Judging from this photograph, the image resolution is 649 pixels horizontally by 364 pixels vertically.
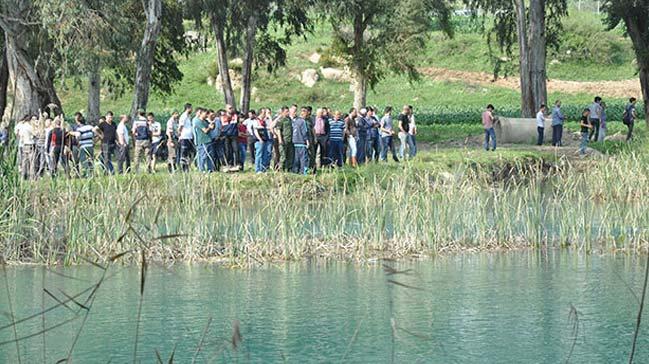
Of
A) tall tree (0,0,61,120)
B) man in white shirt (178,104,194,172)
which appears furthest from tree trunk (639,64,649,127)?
man in white shirt (178,104,194,172)

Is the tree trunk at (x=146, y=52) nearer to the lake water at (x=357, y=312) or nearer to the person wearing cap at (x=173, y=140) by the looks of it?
the person wearing cap at (x=173, y=140)

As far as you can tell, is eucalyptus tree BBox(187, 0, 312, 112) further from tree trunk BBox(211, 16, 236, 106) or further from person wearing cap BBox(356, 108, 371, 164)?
person wearing cap BBox(356, 108, 371, 164)

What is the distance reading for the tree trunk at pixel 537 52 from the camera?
123ft

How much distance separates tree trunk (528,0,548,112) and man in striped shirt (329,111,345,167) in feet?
42.1

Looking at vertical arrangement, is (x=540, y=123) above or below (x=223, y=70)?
below

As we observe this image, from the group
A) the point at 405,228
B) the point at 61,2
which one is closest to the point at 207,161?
the point at 61,2

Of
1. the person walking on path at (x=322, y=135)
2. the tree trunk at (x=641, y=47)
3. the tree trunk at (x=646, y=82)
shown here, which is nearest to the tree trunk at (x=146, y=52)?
the person walking on path at (x=322, y=135)

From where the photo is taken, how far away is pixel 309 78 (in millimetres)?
70312

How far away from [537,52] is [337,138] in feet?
44.0

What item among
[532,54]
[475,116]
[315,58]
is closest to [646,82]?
[532,54]

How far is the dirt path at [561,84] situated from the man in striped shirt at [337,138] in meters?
42.9

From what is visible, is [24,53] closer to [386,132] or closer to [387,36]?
[386,132]

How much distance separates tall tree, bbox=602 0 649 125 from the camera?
132ft

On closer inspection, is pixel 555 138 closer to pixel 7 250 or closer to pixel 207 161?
pixel 207 161
